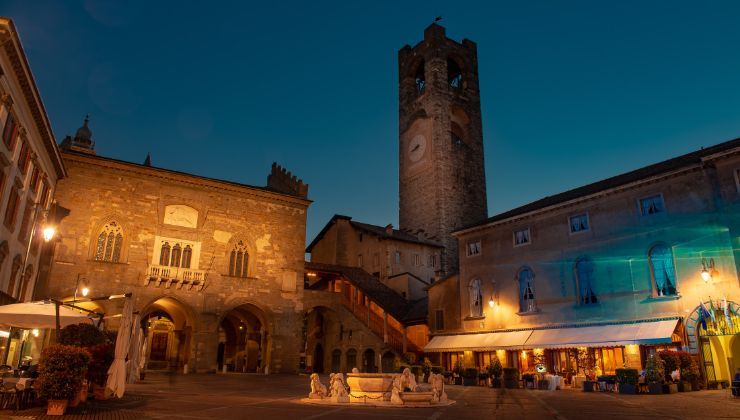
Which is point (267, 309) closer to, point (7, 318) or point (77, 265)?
point (77, 265)

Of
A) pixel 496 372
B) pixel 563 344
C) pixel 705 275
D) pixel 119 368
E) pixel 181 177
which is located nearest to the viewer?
pixel 119 368

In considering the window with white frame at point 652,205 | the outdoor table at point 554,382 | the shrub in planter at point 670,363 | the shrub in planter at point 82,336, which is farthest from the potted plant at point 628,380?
the shrub in planter at point 82,336

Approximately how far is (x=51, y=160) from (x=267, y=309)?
556 inches

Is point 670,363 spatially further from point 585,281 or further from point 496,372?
point 496,372

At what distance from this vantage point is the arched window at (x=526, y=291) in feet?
82.3

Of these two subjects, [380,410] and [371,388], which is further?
[371,388]

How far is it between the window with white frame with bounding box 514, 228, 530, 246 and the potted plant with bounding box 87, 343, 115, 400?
19321mm

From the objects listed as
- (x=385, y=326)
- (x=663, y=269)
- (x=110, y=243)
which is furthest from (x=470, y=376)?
(x=110, y=243)

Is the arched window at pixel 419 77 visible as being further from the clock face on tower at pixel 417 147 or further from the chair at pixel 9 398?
the chair at pixel 9 398

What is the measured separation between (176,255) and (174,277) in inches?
53.5

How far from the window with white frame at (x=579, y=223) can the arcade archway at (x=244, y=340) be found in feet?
61.5

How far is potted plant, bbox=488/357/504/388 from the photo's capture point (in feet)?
74.1

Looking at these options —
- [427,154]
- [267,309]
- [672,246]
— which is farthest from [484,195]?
[672,246]

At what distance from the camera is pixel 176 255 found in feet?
96.3
